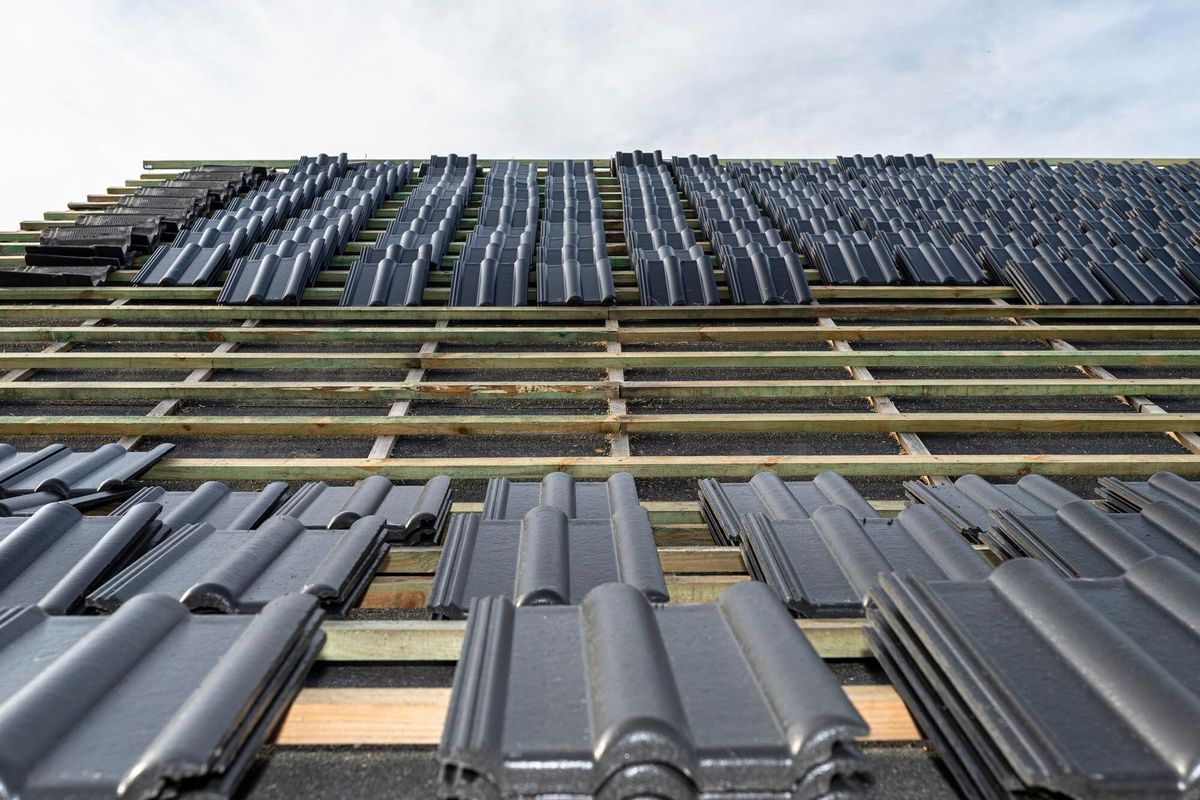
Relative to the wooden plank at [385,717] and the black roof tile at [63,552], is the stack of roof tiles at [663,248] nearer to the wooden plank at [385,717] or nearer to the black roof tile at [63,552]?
the black roof tile at [63,552]

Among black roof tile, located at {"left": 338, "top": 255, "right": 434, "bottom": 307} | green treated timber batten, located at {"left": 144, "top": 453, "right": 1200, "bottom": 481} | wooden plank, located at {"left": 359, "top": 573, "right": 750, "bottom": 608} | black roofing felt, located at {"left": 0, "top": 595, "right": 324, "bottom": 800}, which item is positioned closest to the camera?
black roofing felt, located at {"left": 0, "top": 595, "right": 324, "bottom": 800}

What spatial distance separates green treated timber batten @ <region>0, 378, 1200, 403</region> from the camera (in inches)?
171

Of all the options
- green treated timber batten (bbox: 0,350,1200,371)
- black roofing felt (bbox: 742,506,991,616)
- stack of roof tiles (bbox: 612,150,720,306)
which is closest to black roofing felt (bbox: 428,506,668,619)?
black roofing felt (bbox: 742,506,991,616)

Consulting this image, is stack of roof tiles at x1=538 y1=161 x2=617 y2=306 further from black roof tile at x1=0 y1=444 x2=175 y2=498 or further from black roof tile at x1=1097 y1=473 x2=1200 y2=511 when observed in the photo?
black roof tile at x1=1097 y1=473 x2=1200 y2=511

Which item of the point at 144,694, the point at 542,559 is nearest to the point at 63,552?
the point at 144,694

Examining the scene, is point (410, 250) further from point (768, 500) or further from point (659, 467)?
point (768, 500)

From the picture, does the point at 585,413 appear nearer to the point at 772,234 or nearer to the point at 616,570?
the point at 616,570

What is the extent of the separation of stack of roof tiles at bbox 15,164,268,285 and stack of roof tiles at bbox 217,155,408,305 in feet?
2.99

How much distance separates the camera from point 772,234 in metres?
6.73

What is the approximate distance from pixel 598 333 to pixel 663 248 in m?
1.70

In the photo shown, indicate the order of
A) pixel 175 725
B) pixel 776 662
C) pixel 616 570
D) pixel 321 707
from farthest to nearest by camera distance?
pixel 616 570 < pixel 321 707 < pixel 776 662 < pixel 175 725

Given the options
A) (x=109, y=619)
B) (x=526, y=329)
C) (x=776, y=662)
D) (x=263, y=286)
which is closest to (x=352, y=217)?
(x=263, y=286)

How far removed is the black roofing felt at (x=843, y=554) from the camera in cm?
198

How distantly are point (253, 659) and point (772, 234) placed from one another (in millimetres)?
6376
